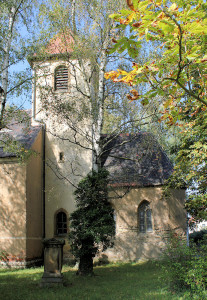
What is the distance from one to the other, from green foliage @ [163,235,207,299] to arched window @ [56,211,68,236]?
978 centimetres

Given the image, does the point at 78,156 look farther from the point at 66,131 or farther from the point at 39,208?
the point at 39,208

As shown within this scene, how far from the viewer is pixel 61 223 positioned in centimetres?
1780

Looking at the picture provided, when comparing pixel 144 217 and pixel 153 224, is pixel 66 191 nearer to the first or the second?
pixel 144 217

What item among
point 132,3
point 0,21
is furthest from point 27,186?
point 132,3

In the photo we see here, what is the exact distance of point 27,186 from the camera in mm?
15781

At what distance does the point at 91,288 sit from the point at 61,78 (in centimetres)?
1351

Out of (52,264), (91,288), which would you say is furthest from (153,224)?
(52,264)

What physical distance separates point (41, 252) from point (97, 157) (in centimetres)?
668

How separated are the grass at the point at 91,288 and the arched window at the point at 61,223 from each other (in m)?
4.62

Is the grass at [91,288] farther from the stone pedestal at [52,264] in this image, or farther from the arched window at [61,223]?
the arched window at [61,223]

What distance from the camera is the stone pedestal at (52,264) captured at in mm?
9922

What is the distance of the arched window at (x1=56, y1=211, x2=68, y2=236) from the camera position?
1770 cm

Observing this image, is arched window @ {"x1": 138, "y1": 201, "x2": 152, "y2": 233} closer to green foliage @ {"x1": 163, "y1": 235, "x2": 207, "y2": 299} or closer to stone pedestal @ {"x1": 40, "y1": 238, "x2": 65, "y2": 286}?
stone pedestal @ {"x1": 40, "y1": 238, "x2": 65, "y2": 286}

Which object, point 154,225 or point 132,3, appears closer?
point 132,3
